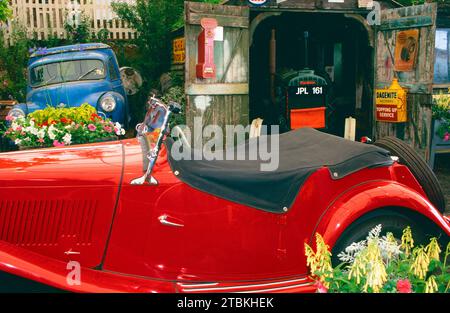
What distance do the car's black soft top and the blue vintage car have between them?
18.4 feet

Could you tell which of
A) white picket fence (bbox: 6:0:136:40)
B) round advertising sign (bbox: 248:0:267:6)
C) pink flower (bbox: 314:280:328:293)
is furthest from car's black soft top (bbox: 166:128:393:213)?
white picket fence (bbox: 6:0:136:40)

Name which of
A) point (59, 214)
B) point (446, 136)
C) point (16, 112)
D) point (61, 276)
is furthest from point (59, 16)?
point (61, 276)

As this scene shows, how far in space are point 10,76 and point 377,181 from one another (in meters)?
9.41

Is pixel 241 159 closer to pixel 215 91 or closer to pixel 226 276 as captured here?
pixel 226 276

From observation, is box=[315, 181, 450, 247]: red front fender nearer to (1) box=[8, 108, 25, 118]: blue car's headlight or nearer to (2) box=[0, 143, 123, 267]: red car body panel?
(2) box=[0, 143, 123, 267]: red car body panel

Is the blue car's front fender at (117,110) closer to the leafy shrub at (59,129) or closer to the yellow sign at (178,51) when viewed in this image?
the yellow sign at (178,51)

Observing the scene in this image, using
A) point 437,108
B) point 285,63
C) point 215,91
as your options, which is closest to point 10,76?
point 215,91

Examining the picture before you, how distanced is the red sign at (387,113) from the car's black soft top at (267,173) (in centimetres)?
535

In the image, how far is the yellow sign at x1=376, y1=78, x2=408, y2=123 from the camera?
7887 millimetres

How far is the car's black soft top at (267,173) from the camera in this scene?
269cm

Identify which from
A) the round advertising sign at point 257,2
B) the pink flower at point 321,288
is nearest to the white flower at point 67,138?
the pink flower at point 321,288

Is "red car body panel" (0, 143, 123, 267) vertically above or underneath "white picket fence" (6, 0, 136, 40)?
underneath

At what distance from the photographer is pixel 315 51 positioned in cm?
1263

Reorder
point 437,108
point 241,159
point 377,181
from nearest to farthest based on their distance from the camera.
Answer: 1. point 377,181
2. point 241,159
3. point 437,108
